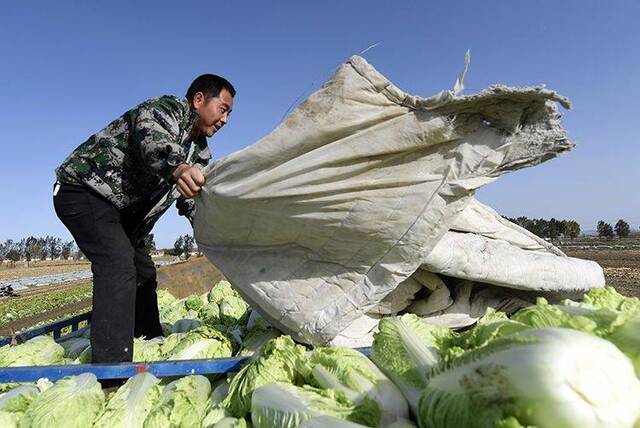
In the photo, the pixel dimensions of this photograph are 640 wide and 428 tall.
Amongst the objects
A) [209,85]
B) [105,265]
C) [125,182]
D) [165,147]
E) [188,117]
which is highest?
[209,85]

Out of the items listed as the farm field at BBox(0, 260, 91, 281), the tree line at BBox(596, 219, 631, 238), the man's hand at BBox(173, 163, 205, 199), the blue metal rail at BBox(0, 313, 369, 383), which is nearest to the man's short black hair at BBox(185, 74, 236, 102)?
the man's hand at BBox(173, 163, 205, 199)

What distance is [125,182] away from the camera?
3.47 metres

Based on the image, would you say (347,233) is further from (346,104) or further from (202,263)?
(202,263)

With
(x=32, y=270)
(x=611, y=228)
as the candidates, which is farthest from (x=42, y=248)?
(x=611, y=228)

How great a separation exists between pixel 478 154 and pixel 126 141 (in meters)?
2.56

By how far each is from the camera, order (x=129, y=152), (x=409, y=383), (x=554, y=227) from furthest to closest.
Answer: (x=554, y=227), (x=129, y=152), (x=409, y=383)

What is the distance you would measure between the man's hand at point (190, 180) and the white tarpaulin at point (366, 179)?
23 centimetres

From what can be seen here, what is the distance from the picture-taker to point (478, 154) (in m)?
2.42

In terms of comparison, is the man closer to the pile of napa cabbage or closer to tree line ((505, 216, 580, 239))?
the pile of napa cabbage

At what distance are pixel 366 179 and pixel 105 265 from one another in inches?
79.2

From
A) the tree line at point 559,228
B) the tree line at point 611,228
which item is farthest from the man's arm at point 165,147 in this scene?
Answer: the tree line at point 611,228

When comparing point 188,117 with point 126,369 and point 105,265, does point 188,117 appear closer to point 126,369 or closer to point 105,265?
point 105,265

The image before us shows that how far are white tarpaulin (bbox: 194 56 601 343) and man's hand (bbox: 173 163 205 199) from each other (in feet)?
0.75

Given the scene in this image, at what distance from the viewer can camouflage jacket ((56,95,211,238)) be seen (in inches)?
125
